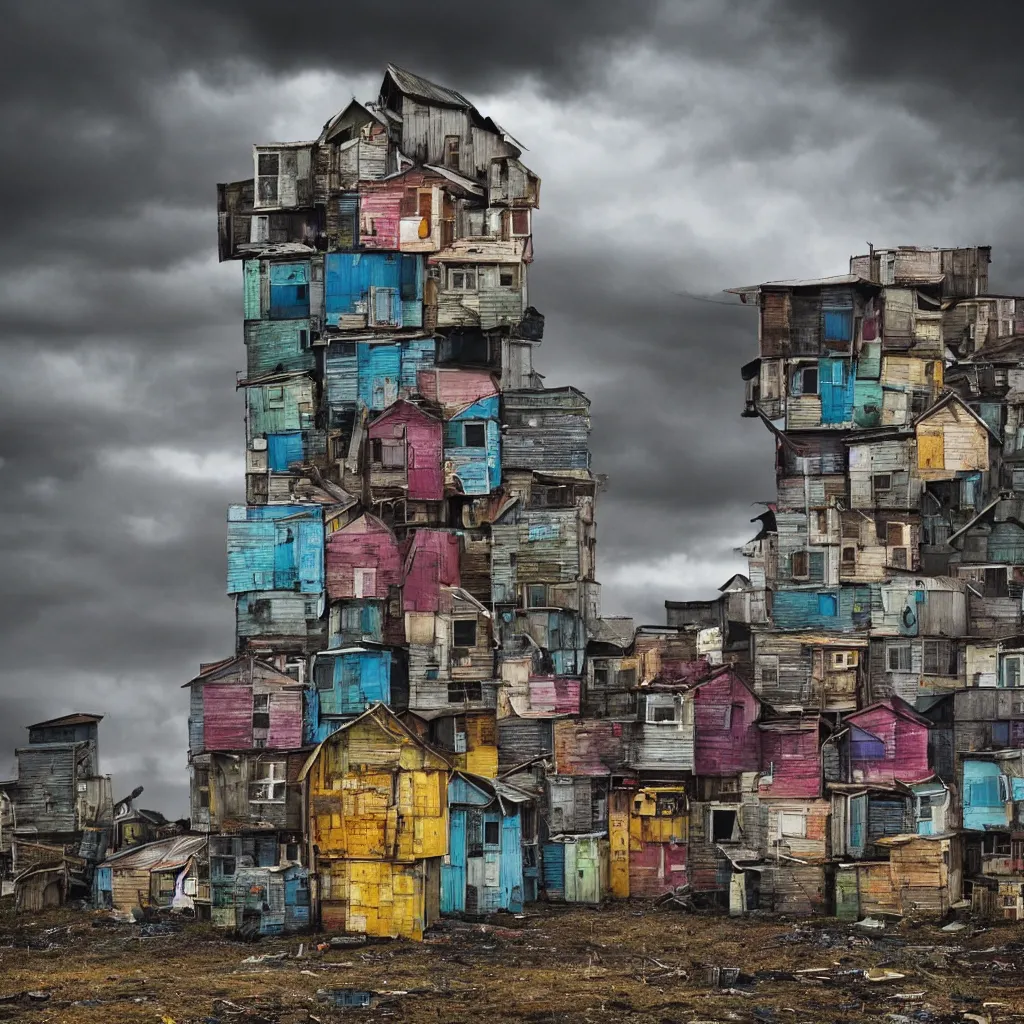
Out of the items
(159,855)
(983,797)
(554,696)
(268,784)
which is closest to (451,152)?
(554,696)

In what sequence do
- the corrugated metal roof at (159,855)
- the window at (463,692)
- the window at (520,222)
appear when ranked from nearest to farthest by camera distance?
the corrugated metal roof at (159,855) → the window at (463,692) → the window at (520,222)

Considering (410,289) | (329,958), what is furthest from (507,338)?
(329,958)

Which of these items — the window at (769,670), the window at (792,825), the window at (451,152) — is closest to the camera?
the window at (792,825)

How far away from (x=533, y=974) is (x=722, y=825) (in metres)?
19.7

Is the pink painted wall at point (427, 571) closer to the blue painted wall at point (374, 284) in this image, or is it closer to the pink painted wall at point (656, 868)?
the blue painted wall at point (374, 284)

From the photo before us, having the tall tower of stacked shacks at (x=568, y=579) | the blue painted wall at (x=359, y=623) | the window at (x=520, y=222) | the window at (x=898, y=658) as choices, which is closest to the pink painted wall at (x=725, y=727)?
the tall tower of stacked shacks at (x=568, y=579)

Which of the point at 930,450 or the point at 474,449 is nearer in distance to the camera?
the point at 474,449

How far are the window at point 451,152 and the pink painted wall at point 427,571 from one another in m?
19.0

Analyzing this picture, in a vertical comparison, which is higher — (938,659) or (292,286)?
(292,286)

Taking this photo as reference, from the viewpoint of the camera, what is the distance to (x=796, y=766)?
7688 cm

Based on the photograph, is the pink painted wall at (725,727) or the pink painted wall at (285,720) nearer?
the pink painted wall at (725,727)

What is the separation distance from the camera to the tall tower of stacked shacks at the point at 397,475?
80.9 m

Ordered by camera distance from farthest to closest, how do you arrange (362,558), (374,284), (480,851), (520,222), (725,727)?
(520,222) → (374,284) → (362,558) → (725,727) → (480,851)

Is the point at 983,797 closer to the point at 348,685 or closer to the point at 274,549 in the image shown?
the point at 348,685
